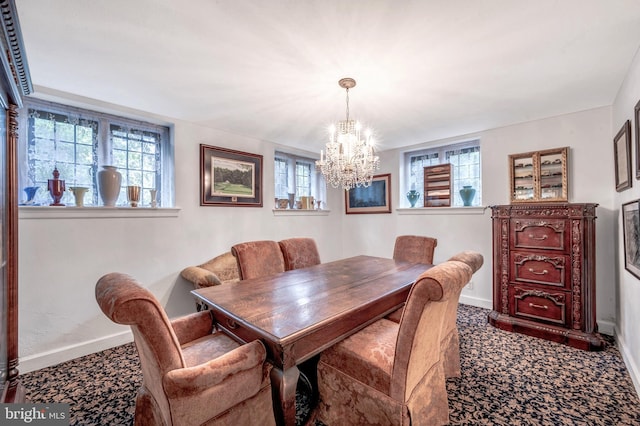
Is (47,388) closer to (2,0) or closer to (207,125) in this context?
(2,0)

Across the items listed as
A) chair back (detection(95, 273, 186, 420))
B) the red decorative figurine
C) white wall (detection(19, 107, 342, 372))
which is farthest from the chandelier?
the red decorative figurine

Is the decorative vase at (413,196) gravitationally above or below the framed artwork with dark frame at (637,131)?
below

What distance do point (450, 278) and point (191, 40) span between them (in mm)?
2021

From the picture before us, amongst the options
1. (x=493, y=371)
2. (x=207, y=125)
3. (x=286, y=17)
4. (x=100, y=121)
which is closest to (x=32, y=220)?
(x=100, y=121)

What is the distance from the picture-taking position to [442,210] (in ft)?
12.9

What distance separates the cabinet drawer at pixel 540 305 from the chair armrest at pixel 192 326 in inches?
119

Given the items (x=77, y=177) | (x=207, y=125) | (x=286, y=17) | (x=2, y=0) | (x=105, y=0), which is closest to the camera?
(x=2, y=0)

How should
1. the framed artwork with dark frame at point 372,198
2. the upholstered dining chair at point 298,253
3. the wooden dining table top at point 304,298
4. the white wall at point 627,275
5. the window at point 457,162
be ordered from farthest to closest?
the framed artwork with dark frame at point 372,198 → the window at point 457,162 → the upholstered dining chair at point 298,253 → the white wall at point 627,275 → the wooden dining table top at point 304,298

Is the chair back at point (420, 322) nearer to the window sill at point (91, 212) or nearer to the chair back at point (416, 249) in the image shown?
the chair back at point (416, 249)

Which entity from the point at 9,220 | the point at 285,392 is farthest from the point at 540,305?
the point at 9,220

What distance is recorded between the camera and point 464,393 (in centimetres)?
188

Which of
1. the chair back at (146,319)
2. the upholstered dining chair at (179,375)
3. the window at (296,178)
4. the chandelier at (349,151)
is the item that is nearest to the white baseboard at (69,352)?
the upholstered dining chair at (179,375)

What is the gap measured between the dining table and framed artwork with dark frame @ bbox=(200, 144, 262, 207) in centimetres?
→ 163

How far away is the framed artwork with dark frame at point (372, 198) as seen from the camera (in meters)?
4.57
